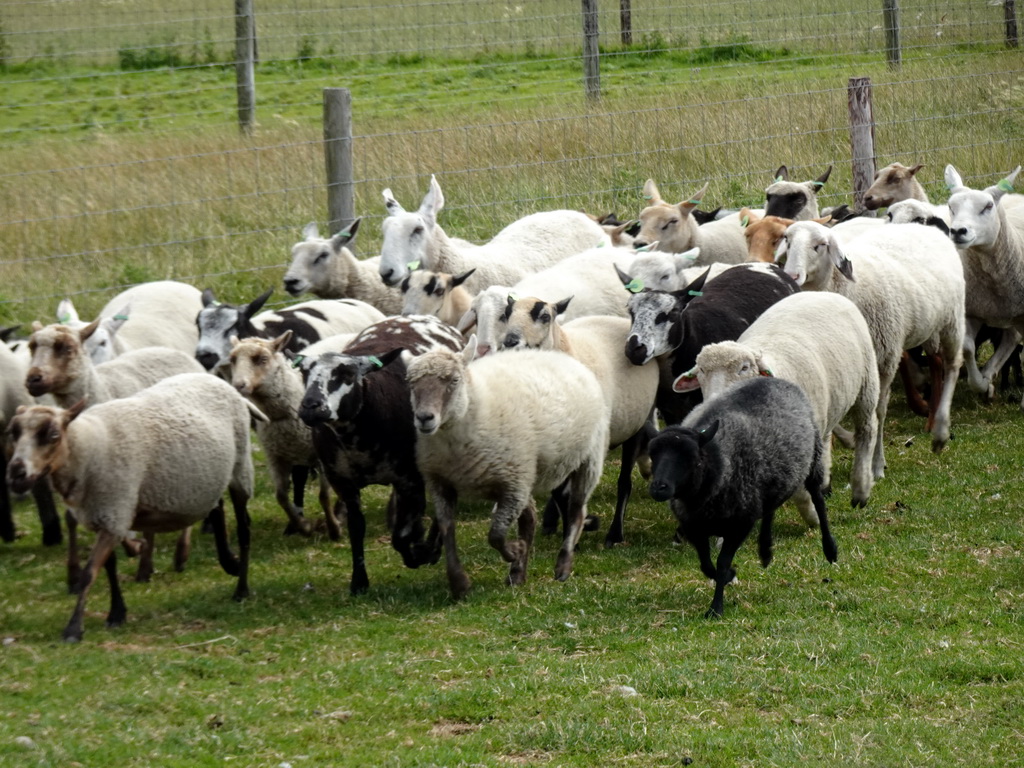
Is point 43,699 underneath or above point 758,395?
underneath

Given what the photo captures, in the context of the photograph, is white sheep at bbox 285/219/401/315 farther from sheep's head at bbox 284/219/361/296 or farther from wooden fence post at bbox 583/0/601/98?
wooden fence post at bbox 583/0/601/98

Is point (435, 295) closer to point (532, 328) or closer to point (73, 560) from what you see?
point (532, 328)

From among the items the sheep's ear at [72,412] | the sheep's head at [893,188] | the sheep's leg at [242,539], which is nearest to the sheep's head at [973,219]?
the sheep's head at [893,188]

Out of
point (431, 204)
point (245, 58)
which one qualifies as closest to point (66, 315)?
point (431, 204)

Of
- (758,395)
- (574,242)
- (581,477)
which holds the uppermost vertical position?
(574,242)

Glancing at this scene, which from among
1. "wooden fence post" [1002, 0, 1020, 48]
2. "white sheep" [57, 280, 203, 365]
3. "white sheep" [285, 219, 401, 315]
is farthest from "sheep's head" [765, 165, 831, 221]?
"wooden fence post" [1002, 0, 1020, 48]

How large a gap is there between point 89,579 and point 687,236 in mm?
6585

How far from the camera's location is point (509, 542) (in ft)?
26.5

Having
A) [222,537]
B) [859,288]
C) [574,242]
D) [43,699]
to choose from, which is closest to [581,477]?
[222,537]

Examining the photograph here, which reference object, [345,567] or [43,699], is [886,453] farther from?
[43,699]

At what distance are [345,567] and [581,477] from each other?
1577 millimetres

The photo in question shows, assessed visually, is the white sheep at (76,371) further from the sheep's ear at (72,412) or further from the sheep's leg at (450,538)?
the sheep's leg at (450,538)

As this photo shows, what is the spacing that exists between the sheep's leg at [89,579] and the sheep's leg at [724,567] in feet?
10.0

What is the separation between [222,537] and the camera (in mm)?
8297
